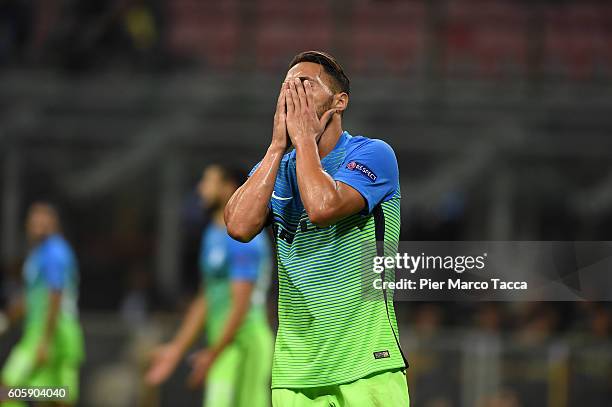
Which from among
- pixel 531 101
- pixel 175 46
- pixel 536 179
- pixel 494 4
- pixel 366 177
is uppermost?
pixel 494 4

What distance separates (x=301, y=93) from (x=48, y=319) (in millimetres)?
5519

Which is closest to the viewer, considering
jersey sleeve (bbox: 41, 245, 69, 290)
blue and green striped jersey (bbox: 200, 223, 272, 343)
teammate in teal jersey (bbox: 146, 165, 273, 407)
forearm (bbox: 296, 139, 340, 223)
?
forearm (bbox: 296, 139, 340, 223)

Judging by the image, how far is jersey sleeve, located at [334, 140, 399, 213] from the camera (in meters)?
3.57

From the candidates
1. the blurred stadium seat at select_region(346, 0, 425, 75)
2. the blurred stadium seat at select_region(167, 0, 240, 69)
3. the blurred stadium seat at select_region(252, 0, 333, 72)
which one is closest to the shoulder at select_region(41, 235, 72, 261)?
the blurred stadium seat at select_region(167, 0, 240, 69)

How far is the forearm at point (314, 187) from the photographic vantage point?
344 centimetres

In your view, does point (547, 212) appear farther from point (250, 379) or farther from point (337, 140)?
point (337, 140)

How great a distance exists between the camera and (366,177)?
3.58 metres

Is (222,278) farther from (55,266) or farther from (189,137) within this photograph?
(189,137)

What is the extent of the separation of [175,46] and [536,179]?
5.08 metres

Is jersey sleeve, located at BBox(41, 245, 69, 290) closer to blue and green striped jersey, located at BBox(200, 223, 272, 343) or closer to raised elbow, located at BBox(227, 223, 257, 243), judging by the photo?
blue and green striped jersey, located at BBox(200, 223, 272, 343)

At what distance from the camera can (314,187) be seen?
3.44m

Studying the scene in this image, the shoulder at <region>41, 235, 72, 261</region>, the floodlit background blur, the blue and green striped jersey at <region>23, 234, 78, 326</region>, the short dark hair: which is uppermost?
the floodlit background blur

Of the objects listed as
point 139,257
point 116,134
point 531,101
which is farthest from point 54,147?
point 531,101

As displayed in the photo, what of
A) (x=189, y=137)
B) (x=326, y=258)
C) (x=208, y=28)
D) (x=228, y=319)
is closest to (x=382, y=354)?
(x=326, y=258)
